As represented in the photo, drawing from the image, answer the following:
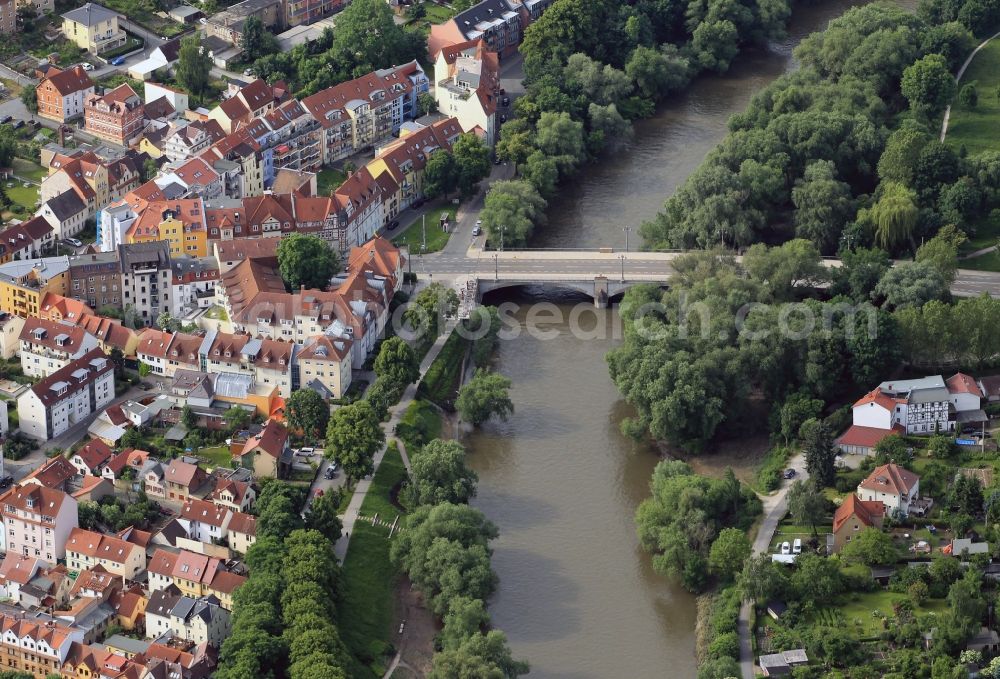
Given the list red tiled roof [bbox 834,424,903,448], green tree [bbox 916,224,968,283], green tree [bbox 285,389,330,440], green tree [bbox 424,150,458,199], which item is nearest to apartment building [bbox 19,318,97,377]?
green tree [bbox 285,389,330,440]

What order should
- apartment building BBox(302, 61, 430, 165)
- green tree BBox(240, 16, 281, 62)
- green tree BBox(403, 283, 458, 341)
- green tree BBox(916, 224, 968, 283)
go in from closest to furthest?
green tree BBox(403, 283, 458, 341) < green tree BBox(916, 224, 968, 283) < apartment building BBox(302, 61, 430, 165) < green tree BBox(240, 16, 281, 62)

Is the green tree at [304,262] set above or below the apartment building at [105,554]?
above

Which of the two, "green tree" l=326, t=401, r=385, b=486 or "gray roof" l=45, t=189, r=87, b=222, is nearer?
"green tree" l=326, t=401, r=385, b=486

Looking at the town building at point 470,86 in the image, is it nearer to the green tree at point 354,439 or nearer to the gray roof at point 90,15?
the gray roof at point 90,15

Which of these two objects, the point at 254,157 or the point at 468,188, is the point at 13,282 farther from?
the point at 468,188

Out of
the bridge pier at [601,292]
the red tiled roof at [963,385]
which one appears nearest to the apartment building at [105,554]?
the bridge pier at [601,292]

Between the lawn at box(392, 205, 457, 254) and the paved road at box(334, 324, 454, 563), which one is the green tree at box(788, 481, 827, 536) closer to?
the paved road at box(334, 324, 454, 563)
